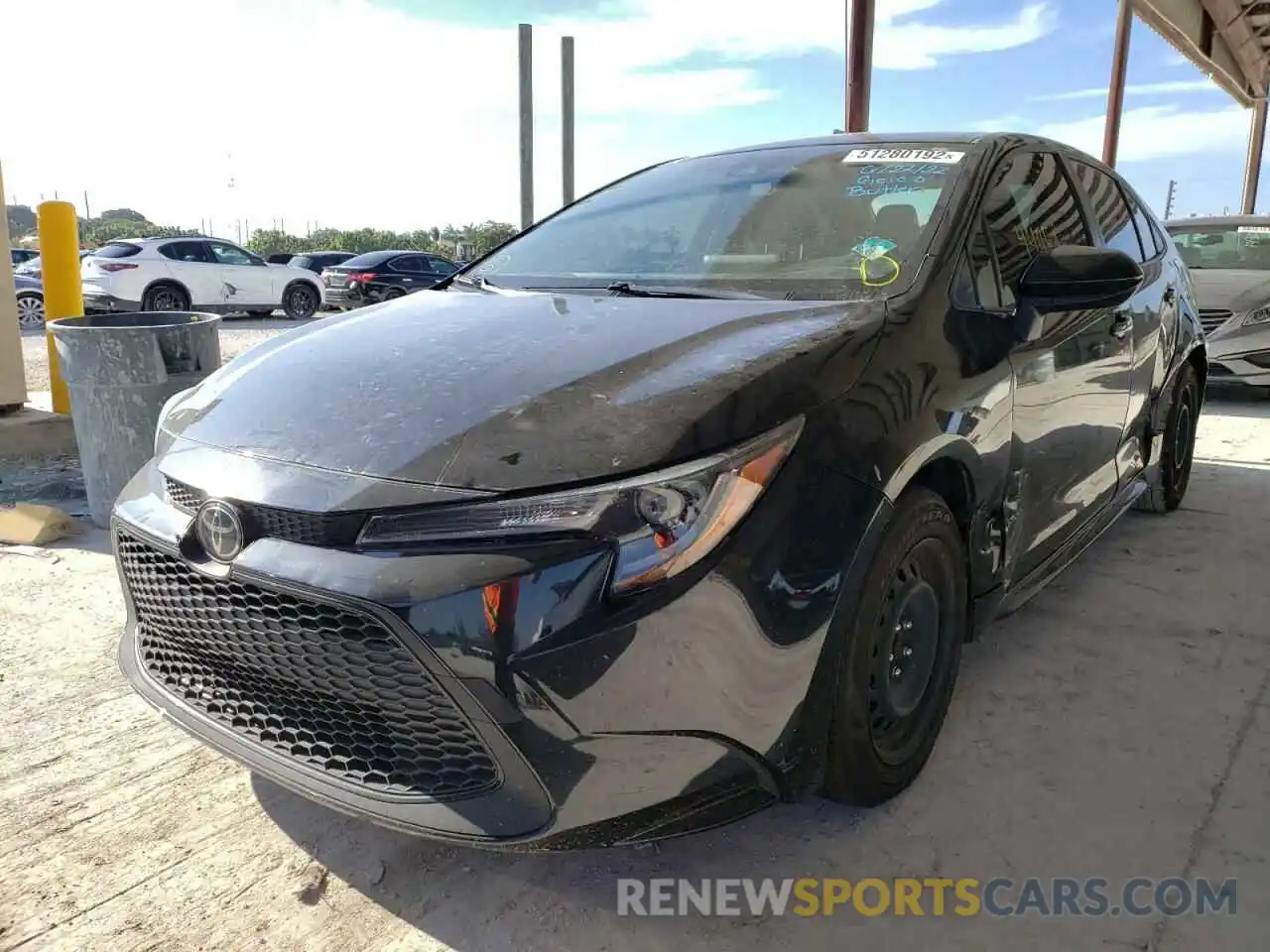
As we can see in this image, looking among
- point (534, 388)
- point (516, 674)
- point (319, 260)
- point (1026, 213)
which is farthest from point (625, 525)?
point (319, 260)

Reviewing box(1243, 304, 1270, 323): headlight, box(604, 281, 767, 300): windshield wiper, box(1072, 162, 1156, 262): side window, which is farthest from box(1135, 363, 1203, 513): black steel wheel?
box(1243, 304, 1270, 323): headlight

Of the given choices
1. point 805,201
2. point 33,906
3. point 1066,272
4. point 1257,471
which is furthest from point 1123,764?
point 1257,471

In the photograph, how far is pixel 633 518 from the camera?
1.62 m

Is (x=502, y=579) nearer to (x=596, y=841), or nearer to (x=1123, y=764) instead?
(x=596, y=841)

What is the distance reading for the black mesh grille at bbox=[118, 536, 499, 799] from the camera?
165 cm

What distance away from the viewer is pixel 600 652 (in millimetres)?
1577

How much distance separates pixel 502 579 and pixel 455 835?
456 mm

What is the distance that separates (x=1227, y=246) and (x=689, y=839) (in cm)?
879

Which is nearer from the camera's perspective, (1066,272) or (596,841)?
(596,841)

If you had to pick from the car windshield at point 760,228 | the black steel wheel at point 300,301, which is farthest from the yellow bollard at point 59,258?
the black steel wheel at point 300,301

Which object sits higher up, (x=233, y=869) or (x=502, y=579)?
(x=502, y=579)

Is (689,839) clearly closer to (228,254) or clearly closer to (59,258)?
(59,258)

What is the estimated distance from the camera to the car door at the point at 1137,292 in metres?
3.39

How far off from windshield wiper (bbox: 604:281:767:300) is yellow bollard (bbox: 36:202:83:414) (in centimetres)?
467
